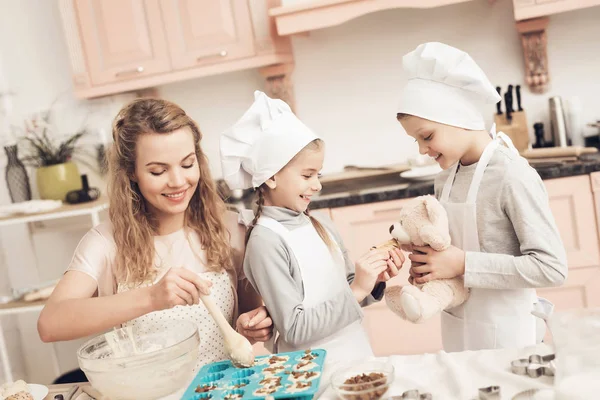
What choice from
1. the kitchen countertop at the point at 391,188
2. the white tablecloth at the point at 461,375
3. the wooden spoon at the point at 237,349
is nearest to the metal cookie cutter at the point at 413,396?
the white tablecloth at the point at 461,375

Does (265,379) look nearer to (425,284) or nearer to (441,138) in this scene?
(425,284)

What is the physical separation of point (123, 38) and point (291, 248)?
1883 mm

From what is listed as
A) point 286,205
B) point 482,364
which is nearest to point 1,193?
point 286,205

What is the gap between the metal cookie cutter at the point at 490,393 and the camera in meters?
0.94

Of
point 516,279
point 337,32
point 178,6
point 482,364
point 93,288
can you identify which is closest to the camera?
point 482,364

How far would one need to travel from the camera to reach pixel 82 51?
301 cm

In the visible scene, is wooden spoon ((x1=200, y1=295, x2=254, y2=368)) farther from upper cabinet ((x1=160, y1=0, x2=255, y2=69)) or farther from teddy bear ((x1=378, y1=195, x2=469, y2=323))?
upper cabinet ((x1=160, y1=0, x2=255, y2=69))

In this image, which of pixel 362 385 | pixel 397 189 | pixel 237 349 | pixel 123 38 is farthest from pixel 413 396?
pixel 123 38

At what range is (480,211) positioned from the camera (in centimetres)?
144

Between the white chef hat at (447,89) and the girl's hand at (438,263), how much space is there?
0.28 meters

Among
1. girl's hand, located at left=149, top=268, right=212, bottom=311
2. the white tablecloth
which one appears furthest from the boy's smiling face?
girl's hand, located at left=149, top=268, right=212, bottom=311

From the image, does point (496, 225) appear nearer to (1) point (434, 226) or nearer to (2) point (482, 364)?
(1) point (434, 226)

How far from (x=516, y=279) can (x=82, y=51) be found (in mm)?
2377

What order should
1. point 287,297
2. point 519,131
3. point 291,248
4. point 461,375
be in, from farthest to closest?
point 519,131
point 291,248
point 287,297
point 461,375
